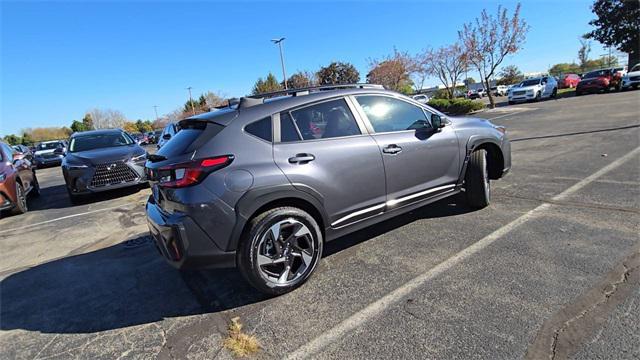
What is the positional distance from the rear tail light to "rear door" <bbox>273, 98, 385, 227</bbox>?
0.45m

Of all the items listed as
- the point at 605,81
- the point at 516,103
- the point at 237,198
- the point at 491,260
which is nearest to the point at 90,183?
the point at 237,198

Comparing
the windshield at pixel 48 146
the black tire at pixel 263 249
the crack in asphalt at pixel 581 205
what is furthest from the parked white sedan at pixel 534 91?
the windshield at pixel 48 146

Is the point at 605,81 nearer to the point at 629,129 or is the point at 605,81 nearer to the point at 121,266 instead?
the point at 629,129

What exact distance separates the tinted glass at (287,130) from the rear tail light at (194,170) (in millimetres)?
527

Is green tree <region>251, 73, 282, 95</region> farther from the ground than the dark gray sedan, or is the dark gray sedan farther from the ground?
green tree <region>251, 73, 282, 95</region>

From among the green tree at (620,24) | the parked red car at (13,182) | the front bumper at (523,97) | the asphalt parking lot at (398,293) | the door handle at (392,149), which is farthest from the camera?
the green tree at (620,24)

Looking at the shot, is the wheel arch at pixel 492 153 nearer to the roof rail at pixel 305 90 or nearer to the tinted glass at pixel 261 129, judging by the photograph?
the roof rail at pixel 305 90

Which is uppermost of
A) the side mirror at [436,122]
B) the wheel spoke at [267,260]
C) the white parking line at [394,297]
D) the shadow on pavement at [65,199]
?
the side mirror at [436,122]

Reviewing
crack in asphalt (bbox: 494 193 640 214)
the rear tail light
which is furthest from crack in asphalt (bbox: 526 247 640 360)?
the rear tail light

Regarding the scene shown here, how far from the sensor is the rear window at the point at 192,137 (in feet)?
9.87

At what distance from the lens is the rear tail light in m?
2.83

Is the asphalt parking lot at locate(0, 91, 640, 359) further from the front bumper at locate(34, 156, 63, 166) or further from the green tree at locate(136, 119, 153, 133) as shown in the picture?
the green tree at locate(136, 119, 153, 133)

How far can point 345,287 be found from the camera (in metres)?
3.19

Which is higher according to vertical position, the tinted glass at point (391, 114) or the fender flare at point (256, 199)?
the tinted glass at point (391, 114)
